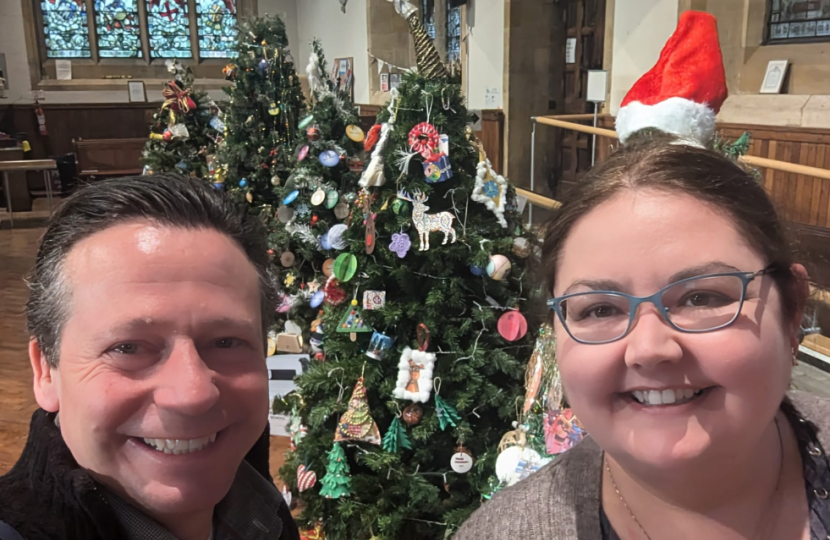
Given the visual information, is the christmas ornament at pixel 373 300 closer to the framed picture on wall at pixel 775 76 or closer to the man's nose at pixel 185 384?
the man's nose at pixel 185 384

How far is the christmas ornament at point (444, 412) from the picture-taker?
6.61ft

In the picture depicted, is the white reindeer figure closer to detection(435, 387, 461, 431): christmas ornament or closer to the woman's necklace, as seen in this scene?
detection(435, 387, 461, 431): christmas ornament

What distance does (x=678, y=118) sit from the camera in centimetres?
129

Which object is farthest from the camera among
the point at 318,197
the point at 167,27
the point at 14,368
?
the point at 167,27

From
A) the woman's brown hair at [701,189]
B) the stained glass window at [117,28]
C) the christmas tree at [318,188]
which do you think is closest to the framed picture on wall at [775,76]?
the christmas tree at [318,188]

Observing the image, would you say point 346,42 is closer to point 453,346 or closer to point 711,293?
point 453,346

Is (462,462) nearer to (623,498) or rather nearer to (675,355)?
(623,498)

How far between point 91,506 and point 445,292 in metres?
1.34

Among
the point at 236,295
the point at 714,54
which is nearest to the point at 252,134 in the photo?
the point at 714,54

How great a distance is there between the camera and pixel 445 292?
199cm


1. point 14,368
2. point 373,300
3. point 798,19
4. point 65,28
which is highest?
A: point 65,28

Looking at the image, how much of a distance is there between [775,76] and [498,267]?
370 cm

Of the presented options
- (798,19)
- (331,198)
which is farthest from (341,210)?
(798,19)

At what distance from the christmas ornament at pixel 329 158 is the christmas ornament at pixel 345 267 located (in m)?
0.88
